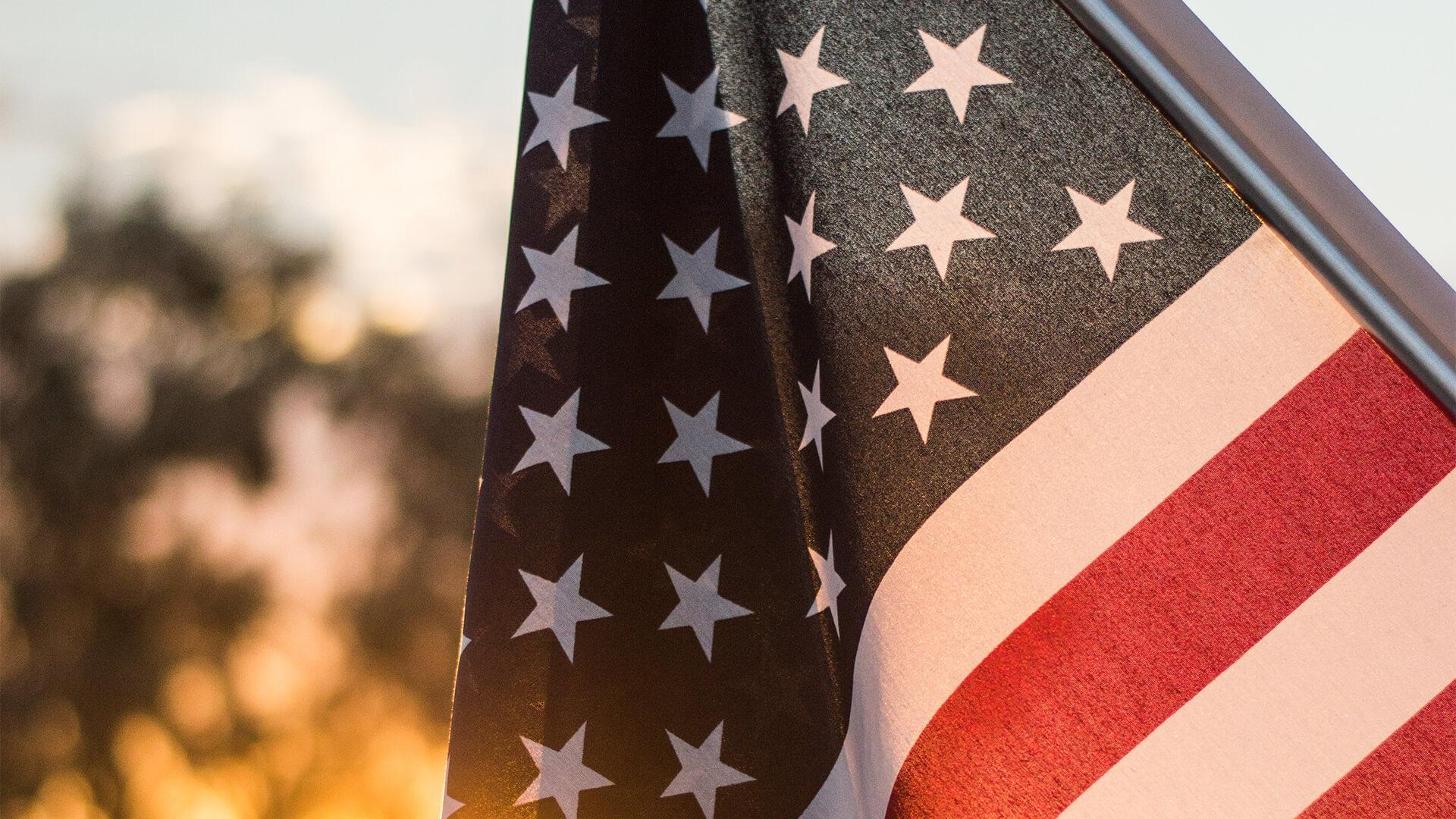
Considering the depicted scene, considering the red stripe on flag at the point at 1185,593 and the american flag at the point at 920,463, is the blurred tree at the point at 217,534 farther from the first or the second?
the red stripe on flag at the point at 1185,593

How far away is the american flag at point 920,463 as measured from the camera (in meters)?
0.69

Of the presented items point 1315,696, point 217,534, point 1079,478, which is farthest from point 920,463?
point 217,534

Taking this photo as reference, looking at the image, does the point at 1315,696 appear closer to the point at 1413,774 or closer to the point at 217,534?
the point at 1413,774

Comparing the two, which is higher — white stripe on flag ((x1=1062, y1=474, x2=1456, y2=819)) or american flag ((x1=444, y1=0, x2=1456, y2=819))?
american flag ((x1=444, y1=0, x2=1456, y2=819))

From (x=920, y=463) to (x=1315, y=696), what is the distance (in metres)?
0.31

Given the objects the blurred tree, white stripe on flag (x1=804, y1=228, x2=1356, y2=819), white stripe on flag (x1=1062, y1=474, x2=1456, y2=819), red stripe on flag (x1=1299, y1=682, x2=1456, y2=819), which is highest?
the blurred tree

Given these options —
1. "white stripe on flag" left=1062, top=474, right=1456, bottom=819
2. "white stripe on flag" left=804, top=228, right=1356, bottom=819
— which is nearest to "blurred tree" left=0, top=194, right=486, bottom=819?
"white stripe on flag" left=804, top=228, right=1356, bottom=819

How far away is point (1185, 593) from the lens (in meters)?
0.72

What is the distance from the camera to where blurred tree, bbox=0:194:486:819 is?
5.04 meters

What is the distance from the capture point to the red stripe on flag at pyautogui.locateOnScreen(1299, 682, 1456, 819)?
67cm

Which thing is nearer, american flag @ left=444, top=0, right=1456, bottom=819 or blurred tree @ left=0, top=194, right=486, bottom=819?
american flag @ left=444, top=0, right=1456, bottom=819

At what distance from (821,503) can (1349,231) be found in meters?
0.46

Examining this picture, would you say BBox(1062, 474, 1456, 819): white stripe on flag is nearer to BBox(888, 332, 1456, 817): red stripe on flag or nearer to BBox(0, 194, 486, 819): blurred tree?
BBox(888, 332, 1456, 817): red stripe on flag

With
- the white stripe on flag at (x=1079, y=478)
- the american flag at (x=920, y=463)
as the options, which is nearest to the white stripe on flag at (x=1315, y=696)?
the american flag at (x=920, y=463)
